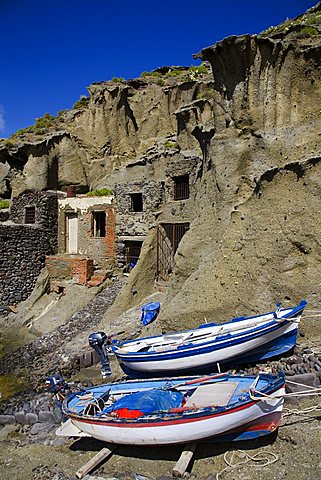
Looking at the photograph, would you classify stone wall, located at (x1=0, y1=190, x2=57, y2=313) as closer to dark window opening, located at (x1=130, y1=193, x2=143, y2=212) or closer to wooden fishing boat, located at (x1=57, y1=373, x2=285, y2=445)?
dark window opening, located at (x1=130, y1=193, x2=143, y2=212)

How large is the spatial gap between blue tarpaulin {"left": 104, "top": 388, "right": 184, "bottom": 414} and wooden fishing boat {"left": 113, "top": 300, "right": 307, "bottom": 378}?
147 centimetres

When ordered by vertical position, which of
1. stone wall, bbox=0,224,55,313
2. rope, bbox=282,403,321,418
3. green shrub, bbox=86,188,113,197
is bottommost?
rope, bbox=282,403,321,418

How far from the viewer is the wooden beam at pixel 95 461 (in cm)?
761

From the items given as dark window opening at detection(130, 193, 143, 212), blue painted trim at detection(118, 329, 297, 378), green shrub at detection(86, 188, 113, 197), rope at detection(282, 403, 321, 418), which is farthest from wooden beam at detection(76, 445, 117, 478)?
green shrub at detection(86, 188, 113, 197)

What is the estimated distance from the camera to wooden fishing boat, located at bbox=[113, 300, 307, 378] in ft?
32.8

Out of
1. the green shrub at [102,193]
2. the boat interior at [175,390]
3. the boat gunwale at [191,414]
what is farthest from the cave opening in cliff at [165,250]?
the boat gunwale at [191,414]

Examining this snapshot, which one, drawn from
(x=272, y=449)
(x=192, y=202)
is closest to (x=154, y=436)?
(x=272, y=449)

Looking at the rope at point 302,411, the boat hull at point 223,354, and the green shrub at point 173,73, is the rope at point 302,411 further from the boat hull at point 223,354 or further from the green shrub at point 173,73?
the green shrub at point 173,73

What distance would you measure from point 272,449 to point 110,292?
14549 millimetres

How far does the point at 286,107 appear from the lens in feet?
42.4

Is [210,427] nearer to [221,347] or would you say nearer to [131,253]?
[221,347]

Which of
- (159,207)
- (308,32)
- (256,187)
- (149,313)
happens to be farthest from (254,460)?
(159,207)

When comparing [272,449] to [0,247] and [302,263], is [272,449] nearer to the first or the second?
[302,263]

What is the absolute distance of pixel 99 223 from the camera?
80.3 ft
